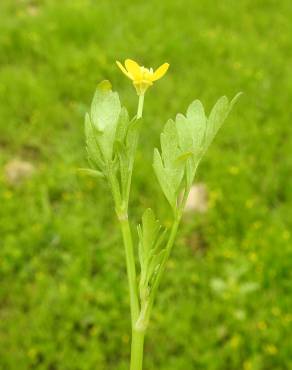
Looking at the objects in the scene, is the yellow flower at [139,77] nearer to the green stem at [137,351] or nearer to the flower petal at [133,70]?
the flower petal at [133,70]

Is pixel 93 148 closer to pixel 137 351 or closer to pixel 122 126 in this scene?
pixel 122 126

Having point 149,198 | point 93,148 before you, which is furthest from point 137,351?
point 149,198

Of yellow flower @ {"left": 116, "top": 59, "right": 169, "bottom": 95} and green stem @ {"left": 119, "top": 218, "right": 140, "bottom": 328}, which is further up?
yellow flower @ {"left": 116, "top": 59, "right": 169, "bottom": 95}

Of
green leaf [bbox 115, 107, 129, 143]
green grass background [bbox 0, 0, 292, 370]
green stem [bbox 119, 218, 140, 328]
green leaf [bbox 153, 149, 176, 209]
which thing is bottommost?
green grass background [bbox 0, 0, 292, 370]

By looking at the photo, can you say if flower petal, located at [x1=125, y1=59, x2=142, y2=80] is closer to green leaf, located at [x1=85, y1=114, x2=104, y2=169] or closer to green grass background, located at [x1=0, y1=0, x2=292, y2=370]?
green leaf, located at [x1=85, y1=114, x2=104, y2=169]

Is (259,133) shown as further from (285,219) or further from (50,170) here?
(50,170)

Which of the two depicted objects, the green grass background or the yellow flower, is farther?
the green grass background

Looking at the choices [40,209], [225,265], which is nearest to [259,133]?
[225,265]

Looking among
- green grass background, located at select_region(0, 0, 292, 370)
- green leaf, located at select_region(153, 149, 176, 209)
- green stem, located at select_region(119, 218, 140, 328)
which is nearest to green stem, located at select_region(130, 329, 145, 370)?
green stem, located at select_region(119, 218, 140, 328)

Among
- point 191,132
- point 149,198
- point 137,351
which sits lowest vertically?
point 149,198
